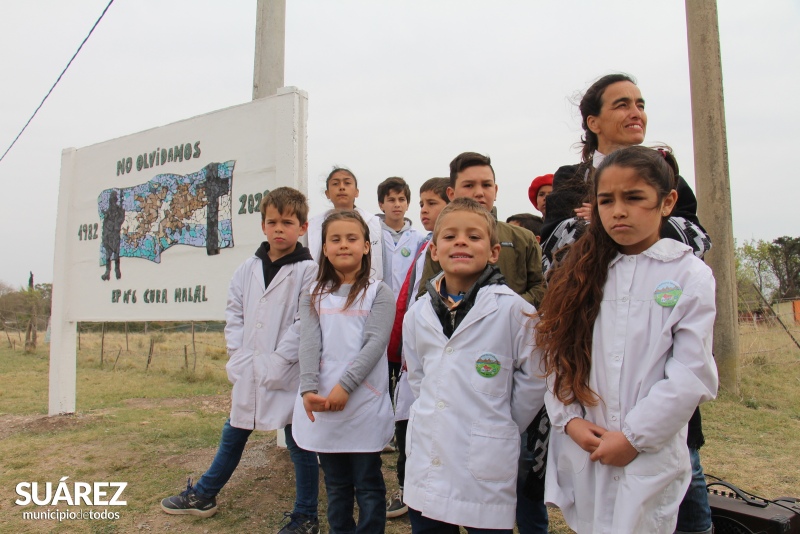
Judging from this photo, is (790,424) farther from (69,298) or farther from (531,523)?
(69,298)

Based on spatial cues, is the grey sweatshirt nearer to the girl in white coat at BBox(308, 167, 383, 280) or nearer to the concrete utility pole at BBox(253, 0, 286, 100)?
the girl in white coat at BBox(308, 167, 383, 280)

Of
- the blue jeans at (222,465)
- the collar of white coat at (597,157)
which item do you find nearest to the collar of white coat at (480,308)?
the collar of white coat at (597,157)

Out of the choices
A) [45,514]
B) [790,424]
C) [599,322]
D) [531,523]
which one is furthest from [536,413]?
[790,424]

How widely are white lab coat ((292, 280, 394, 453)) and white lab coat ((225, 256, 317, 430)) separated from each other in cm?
38

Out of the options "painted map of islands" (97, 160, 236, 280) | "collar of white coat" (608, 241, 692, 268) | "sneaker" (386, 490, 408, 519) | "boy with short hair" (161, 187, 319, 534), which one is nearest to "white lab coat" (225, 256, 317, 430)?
"boy with short hair" (161, 187, 319, 534)

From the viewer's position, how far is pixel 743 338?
8297 millimetres

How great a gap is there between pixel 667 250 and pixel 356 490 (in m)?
1.61

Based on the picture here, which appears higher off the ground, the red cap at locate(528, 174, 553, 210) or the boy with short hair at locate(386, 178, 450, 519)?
the red cap at locate(528, 174, 553, 210)

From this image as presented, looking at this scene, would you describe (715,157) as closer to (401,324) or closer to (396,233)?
(396,233)

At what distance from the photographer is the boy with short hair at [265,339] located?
3.04m

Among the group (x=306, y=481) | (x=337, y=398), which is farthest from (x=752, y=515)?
(x=306, y=481)

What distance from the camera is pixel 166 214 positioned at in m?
4.88

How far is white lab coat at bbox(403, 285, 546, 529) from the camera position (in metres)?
1.87

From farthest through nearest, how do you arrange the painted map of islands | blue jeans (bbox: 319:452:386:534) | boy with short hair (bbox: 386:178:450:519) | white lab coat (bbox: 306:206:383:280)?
the painted map of islands → white lab coat (bbox: 306:206:383:280) → boy with short hair (bbox: 386:178:450:519) → blue jeans (bbox: 319:452:386:534)
